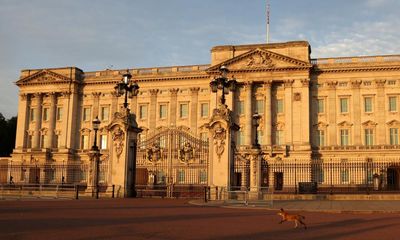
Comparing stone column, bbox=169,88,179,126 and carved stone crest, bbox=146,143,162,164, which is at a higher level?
stone column, bbox=169,88,179,126

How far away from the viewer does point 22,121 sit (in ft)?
228

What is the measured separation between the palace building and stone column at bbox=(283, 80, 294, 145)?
13 cm

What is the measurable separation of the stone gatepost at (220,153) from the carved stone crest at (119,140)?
5646mm

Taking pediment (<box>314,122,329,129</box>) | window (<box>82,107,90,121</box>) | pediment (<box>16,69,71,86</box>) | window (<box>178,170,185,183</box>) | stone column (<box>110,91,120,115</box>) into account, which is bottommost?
window (<box>178,170,185,183</box>)

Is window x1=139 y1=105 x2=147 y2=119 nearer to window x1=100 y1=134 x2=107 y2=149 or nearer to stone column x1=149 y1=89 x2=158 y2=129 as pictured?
stone column x1=149 y1=89 x2=158 y2=129

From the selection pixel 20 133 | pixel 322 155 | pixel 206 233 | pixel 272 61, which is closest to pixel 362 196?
pixel 206 233

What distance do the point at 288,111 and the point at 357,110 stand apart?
28.1 ft

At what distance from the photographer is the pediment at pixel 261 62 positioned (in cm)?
5859

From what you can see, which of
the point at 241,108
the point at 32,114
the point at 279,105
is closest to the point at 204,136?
the point at 241,108

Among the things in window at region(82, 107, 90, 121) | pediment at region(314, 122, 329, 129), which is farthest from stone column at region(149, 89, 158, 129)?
pediment at region(314, 122, 329, 129)

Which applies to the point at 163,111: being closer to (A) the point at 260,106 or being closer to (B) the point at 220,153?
(A) the point at 260,106

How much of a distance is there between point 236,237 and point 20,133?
2552 inches

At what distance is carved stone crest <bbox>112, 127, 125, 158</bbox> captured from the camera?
88.4 ft

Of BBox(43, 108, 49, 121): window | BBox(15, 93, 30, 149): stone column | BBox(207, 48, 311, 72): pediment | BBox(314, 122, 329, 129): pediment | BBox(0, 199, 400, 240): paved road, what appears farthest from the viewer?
BBox(43, 108, 49, 121): window
